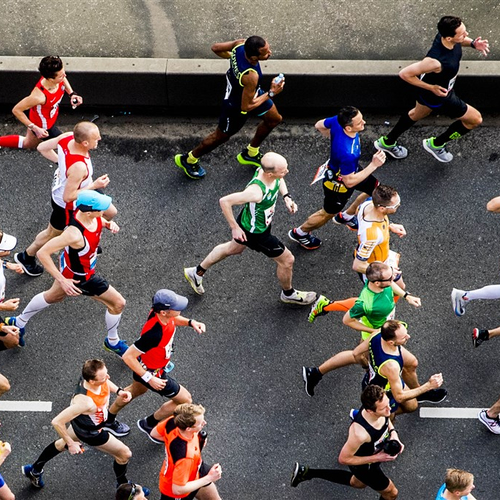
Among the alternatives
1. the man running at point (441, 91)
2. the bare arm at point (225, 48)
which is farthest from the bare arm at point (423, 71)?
the bare arm at point (225, 48)

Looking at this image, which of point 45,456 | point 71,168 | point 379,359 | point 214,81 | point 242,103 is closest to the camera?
point 379,359

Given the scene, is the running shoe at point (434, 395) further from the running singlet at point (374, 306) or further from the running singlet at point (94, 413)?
the running singlet at point (94, 413)

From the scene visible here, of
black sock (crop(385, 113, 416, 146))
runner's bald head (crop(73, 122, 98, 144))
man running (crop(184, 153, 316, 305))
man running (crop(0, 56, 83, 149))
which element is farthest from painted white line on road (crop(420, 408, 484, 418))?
man running (crop(0, 56, 83, 149))

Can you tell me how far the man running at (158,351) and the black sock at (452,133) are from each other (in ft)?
13.2

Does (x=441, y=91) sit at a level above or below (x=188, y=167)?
above

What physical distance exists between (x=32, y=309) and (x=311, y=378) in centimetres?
283

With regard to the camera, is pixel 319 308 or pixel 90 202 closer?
pixel 90 202

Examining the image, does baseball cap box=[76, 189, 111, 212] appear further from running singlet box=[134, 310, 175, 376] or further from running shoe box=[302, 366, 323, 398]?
running shoe box=[302, 366, 323, 398]

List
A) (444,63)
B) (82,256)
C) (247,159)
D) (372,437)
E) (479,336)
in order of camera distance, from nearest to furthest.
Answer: (372,437), (82,256), (479,336), (444,63), (247,159)

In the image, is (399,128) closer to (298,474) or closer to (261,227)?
(261,227)

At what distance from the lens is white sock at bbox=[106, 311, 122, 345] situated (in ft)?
31.3

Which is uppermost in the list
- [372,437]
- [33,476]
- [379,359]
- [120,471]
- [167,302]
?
[167,302]

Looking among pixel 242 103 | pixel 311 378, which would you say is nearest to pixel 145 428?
pixel 311 378

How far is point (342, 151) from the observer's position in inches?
384
